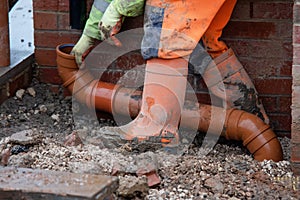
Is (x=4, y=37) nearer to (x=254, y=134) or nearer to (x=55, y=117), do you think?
(x=55, y=117)

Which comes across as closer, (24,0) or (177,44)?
(177,44)

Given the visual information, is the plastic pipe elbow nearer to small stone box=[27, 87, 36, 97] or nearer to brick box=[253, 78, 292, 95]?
brick box=[253, 78, 292, 95]

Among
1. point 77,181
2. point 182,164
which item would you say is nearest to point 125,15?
point 182,164

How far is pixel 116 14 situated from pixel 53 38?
0.70 m

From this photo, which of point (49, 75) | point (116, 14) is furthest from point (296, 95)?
point (49, 75)

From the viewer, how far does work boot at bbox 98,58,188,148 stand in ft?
11.1

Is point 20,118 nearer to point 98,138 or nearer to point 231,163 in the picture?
point 98,138

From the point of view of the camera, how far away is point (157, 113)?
11.1 feet

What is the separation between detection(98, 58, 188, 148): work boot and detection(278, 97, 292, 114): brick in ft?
2.39

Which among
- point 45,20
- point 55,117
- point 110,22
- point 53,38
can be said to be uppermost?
point 110,22

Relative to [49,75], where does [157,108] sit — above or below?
above

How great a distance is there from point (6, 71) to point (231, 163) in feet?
4.79

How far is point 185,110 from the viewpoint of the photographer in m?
3.74

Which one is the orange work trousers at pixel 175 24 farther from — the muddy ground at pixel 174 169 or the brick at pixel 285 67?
the brick at pixel 285 67
